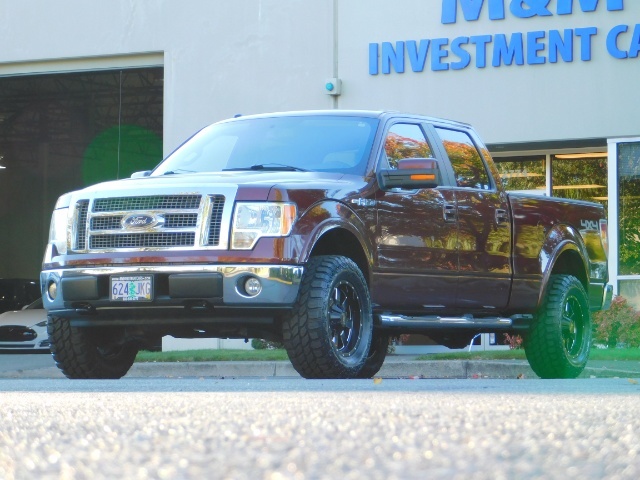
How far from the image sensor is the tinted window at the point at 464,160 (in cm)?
1041

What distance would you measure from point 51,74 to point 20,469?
2069cm

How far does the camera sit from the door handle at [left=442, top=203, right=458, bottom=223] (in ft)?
32.0

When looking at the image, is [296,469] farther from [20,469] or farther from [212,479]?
[20,469]

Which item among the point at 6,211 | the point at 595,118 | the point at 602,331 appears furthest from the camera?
the point at 6,211

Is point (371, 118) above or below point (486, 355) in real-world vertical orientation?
above

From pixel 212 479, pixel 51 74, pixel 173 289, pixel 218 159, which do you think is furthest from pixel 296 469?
pixel 51 74

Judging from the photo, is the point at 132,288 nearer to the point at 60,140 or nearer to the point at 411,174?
the point at 411,174

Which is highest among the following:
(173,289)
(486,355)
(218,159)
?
(218,159)

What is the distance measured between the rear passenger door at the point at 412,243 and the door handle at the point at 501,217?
0.54 meters

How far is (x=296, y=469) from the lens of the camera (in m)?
2.59

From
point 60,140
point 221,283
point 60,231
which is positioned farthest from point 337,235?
point 60,140

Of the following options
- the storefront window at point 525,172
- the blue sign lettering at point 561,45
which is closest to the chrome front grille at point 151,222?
the blue sign lettering at point 561,45

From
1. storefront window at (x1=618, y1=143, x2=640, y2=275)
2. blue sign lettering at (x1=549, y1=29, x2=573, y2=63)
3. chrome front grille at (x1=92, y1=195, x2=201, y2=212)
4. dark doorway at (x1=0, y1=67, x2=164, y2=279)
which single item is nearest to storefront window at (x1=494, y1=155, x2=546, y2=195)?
storefront window at (x1=618, y1=143, x2=640, y2=275)

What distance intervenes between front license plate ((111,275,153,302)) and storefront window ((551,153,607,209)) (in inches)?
475
